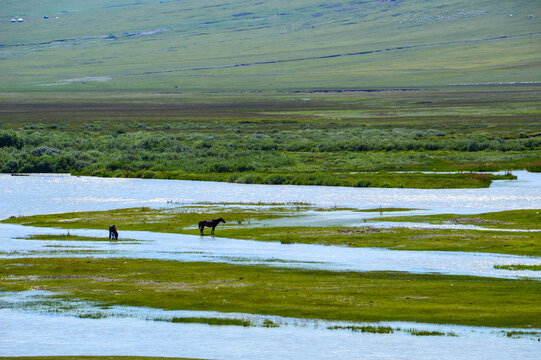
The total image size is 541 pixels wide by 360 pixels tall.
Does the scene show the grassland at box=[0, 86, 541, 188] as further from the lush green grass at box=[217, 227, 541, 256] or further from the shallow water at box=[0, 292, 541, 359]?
the shallow water at box=[0, 292, 541, 359]

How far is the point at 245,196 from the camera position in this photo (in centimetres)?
6269

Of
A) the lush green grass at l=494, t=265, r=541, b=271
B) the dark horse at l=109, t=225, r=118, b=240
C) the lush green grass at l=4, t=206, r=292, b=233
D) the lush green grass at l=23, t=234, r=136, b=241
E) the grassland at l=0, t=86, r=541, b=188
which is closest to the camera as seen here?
the lush green grass at l=494, t=265, r=541, b=271

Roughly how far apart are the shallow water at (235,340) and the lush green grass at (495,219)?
23.3m

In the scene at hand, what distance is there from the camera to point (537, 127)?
118312mm

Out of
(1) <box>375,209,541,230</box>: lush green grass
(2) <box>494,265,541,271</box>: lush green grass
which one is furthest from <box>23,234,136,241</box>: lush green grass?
(2) <box>494,265,541,271</box>: lush green grass

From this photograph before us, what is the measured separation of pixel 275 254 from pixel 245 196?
27.7 metres

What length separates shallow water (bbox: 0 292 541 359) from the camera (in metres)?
18.7

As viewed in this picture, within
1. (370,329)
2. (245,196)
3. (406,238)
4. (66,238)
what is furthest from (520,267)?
(245,196)

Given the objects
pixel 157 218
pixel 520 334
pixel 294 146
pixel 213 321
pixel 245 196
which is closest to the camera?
pixel 520 334

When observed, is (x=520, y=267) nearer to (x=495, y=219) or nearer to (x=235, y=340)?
(x=235, y=340)

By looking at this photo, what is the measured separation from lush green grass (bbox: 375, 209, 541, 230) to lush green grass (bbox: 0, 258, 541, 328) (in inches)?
623

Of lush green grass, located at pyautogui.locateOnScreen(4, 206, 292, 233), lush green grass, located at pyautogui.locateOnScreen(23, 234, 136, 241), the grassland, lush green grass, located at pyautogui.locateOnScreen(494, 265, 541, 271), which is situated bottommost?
lush green grass, located at pyautogui.locateOnScreen(494, 265, 541, 271)

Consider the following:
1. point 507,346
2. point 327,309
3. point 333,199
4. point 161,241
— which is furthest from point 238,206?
point 507,346

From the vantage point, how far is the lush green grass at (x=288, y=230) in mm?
36469
